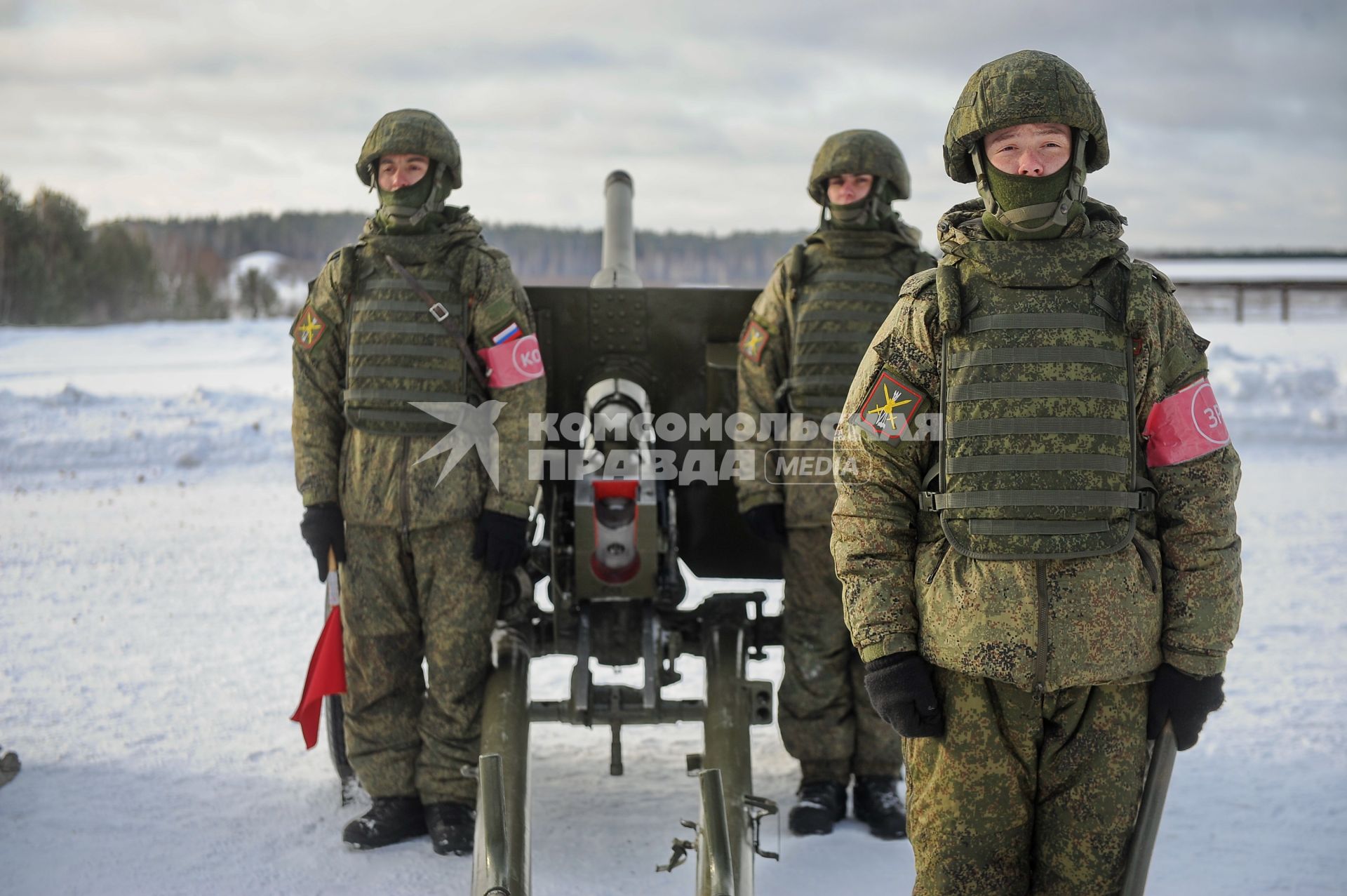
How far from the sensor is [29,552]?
7.25m

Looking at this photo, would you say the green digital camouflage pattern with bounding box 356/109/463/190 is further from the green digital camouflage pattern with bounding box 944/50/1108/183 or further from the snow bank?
the snow bank

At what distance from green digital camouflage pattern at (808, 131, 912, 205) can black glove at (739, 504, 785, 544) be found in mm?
1117

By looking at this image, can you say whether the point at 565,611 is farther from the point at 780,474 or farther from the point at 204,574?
the point at 204,574

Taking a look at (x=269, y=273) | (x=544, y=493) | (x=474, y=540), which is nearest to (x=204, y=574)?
(x=544, y=493)

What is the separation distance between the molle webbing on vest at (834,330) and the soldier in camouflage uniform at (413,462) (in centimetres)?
90

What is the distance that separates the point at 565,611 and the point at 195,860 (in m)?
1.43

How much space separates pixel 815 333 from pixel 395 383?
1.43m

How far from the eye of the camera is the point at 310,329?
4.10 meters

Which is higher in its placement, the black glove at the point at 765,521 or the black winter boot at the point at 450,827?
the black glove at the point at 765,521

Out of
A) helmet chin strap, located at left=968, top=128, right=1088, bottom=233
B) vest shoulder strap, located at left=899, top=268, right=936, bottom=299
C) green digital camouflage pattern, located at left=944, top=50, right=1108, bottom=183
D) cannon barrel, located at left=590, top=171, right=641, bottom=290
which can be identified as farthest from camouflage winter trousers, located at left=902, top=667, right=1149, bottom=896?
cannon barrel, located at left=590, top=171, right=641, bottom=290

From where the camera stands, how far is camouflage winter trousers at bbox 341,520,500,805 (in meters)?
4.08

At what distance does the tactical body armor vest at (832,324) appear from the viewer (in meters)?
4.19

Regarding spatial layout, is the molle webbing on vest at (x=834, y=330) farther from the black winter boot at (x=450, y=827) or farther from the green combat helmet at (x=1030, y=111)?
the black winter boot at (x=450, y=827)

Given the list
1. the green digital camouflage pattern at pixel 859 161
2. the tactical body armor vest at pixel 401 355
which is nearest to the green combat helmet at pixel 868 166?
the green digital camouflage pattern at pixel 859 161
